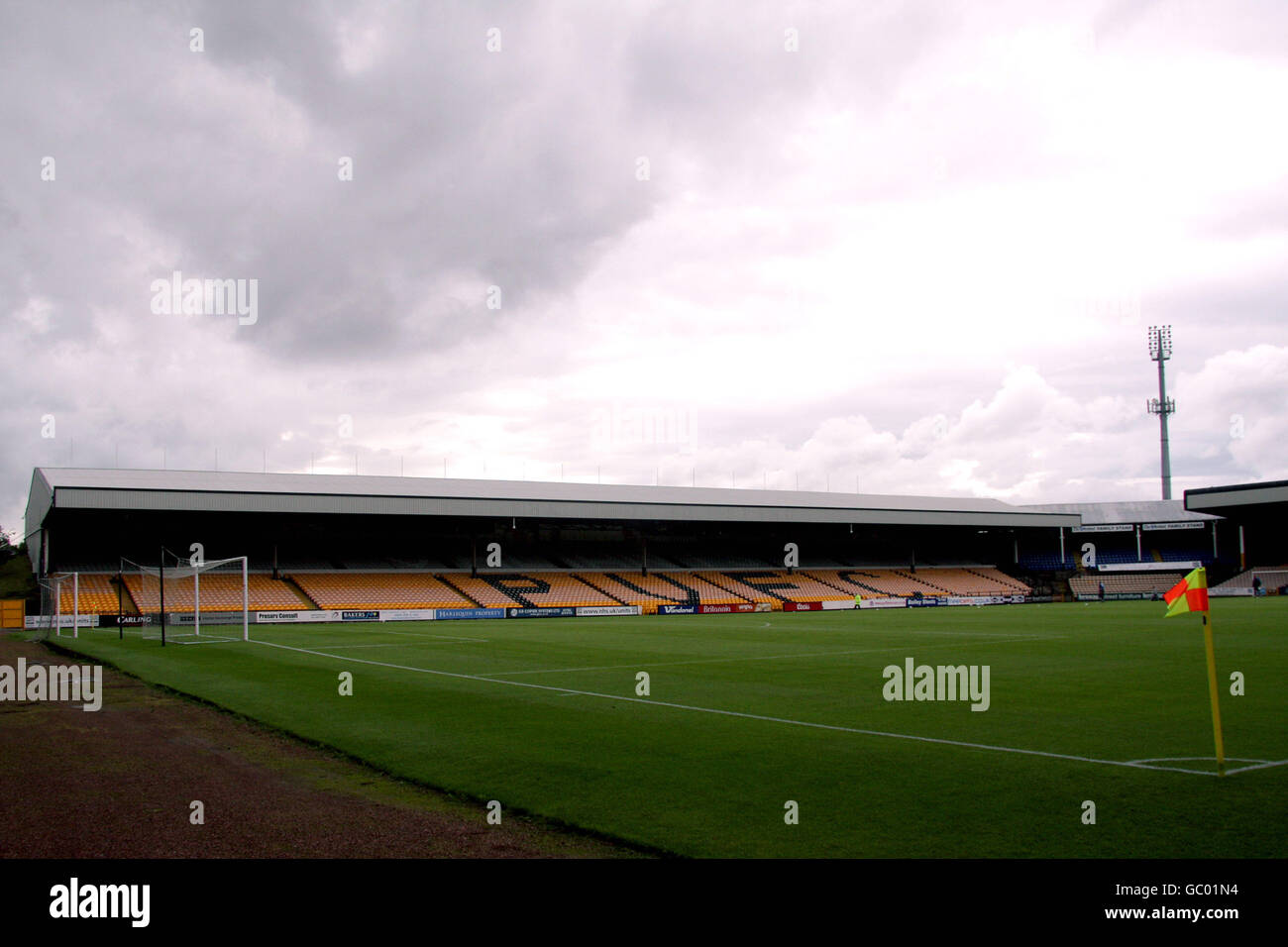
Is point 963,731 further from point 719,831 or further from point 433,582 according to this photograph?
point 433,582

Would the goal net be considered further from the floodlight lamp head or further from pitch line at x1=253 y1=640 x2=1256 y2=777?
the floodlight lamp head

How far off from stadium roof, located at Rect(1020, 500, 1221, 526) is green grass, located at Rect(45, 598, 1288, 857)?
69.8m

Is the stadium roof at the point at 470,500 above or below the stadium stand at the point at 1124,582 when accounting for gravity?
above

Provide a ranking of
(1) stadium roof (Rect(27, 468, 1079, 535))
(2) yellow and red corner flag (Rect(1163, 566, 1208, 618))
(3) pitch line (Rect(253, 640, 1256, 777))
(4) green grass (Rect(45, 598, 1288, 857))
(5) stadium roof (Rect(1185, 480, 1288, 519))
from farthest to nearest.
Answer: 1. (5) stadium roof (Rect(1185, 480, 1288, 519))
2. (1) stadium roof (Rect(27, 468, 1079, 535))
3. (3) pitch line (Rect(253, 640, 1256, 777))
4. (2) yellow and red corner flag (Rect(1163, 566, 1208, 618))
5. (4) green grass (Rect(45, 598, 1288, 857))

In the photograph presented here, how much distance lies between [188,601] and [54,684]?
Answer: 32.3m

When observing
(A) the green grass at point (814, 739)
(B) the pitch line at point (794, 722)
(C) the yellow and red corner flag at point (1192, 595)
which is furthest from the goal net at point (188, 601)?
(C) the yellow and red corner flag at point (1192, 595)

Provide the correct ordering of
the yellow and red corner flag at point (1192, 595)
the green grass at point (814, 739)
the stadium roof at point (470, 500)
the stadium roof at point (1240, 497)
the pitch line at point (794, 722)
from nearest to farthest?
1. the green grass at point (814, 739)
2. the yellow and red corner flag at point (1192, 595)
3. the pitch line at point (794, 722)
4. the stadium roof at point (470, 500)
5. the stadium roof at point (1240, 497)

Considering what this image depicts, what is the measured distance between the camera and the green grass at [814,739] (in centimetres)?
742

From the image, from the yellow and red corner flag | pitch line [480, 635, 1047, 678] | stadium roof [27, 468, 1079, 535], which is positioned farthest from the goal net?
the yellow and red corner flag

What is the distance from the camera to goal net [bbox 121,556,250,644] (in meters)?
36.6

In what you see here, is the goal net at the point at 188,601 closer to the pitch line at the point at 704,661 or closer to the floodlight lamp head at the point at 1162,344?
the pitch line at the point at 704,661

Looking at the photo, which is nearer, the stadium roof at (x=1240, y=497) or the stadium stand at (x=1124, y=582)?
the stadium roof at (x=1240, y=497)

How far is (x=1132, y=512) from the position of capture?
289 feet

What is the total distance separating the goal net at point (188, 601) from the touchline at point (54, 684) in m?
8.20
